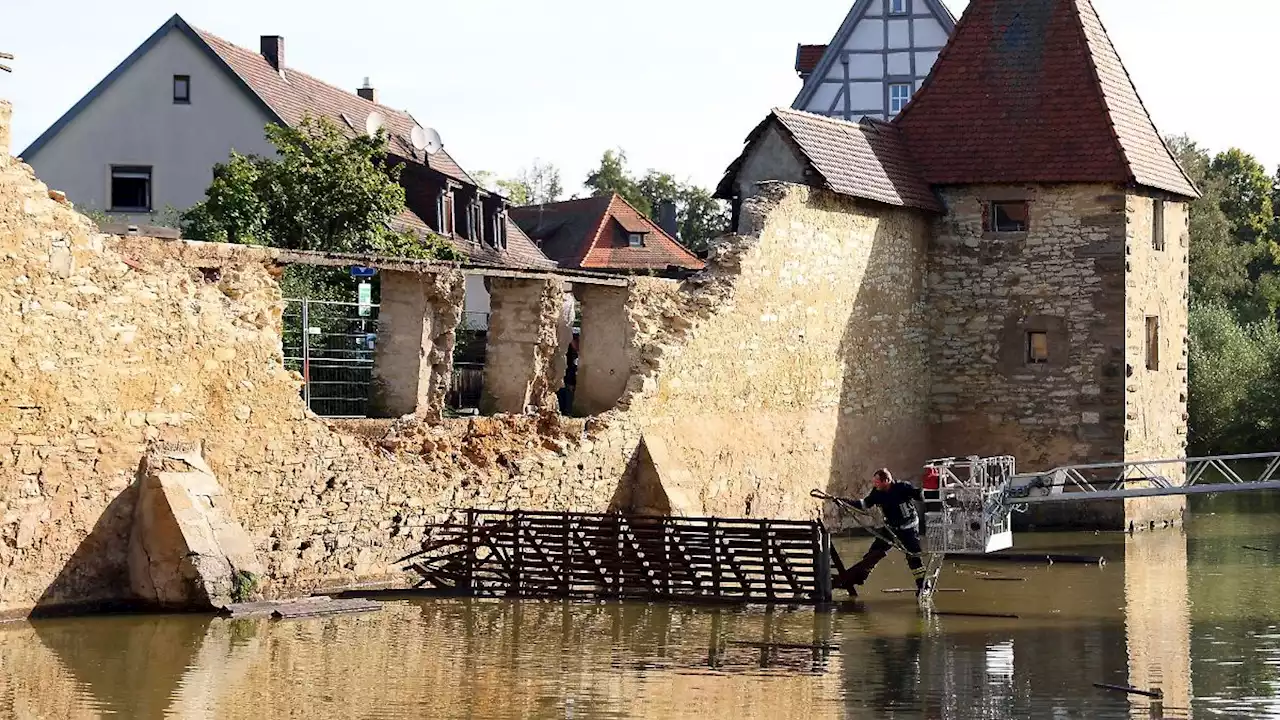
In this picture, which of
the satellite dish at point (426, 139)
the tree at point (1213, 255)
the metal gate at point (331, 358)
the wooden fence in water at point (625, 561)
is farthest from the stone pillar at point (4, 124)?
the tree at point (1213, 255)

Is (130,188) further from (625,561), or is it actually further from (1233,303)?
(1233,303)

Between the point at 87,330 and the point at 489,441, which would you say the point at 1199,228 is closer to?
the point at 489,441

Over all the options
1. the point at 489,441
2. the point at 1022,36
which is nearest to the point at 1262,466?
the point at 1022,36

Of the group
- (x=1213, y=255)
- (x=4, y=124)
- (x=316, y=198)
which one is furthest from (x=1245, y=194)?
(x=4, y=124)

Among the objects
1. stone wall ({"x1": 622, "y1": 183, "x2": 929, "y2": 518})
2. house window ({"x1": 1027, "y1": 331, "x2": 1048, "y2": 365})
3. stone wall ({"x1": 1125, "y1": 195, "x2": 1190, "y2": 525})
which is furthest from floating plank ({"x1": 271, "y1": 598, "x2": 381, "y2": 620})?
stone wall ({"x1": 1125, "y1": 195, "x2": 1190, "y2": 525})

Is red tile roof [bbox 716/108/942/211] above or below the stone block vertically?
above

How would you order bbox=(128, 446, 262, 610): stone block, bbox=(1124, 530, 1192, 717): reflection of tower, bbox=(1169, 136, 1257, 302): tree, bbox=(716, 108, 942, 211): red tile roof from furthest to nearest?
bbox=(1169, 136, 1257, 302): tree < bbox=(716, 108, 942, 211): red tile roof < bbox=(128, 446, 262, 610): stone block < bbox=(1124, 530, 1192, 717): reflection of tower

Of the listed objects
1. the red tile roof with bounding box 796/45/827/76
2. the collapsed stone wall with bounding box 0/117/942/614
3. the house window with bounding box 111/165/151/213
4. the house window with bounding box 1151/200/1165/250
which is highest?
the red tile roof with bounding box 796/45/827/76

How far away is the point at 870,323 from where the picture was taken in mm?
28766

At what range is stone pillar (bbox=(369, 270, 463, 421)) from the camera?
22.0m

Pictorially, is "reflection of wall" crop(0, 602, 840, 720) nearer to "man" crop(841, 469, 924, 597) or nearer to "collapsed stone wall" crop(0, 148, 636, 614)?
"collapsed stone wall" crop(0, 148, 636, 614)

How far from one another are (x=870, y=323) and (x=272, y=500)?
11671 millimetres

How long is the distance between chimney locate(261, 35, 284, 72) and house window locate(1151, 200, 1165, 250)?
18380 millimetres

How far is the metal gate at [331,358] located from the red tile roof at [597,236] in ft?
87.6
